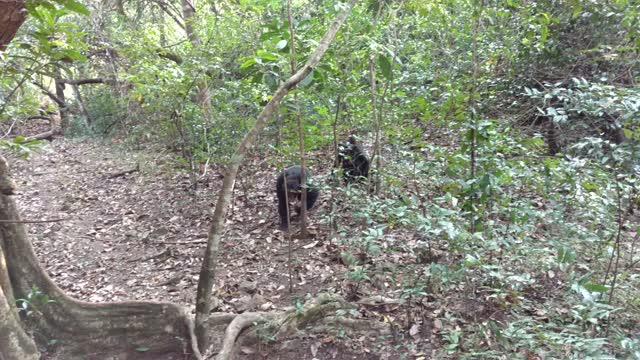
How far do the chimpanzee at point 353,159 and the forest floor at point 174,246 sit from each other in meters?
0.76

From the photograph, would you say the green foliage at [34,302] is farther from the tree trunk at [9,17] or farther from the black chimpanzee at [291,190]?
the black chimpanzee at [291,190]

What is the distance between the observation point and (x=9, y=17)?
85.2 inches

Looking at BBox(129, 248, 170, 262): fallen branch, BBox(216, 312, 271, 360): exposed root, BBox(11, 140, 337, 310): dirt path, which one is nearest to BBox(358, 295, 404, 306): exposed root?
BBox(11, 140, 337, 310): dirt path

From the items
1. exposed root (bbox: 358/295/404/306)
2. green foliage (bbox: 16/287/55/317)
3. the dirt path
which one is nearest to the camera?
green foliage (bbox: 16/287/55/317)

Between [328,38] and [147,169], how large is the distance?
20.4 ft

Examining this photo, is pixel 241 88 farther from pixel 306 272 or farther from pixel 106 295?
pixel 106 295

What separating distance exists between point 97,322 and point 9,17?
241cm

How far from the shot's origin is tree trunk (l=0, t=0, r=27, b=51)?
2.10m

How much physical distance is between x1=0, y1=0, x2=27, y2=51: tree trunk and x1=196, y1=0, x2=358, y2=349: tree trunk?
1.21m

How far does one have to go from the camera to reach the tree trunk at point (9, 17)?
2.10m

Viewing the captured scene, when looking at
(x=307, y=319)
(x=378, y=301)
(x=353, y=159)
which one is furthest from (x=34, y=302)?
(x=353, y=159)

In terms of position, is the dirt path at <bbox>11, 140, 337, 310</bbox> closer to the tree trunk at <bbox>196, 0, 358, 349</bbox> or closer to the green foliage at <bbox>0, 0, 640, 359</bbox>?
the green foliage at <bbox>0, 0, 640, 359</bbox>

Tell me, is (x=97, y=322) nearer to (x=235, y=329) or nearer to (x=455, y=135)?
(x=235, y=329)

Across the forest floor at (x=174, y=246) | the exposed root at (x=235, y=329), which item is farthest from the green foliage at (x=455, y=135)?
the forest floor at (x=174, y=246)
